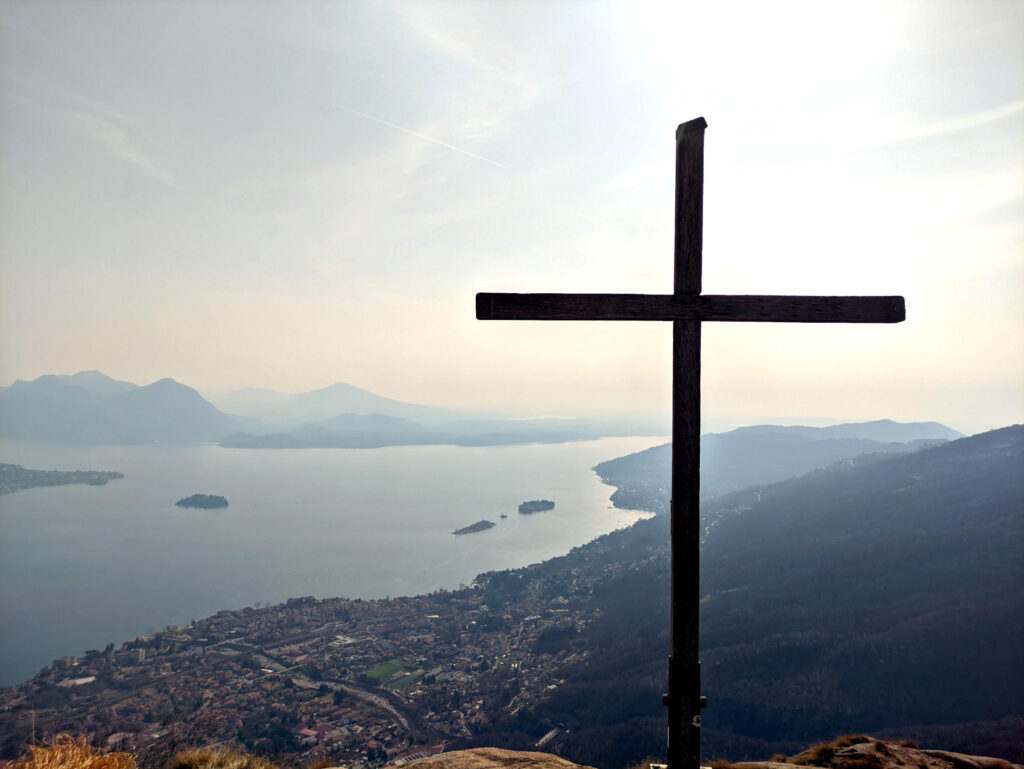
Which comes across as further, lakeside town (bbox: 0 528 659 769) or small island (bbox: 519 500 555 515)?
small island (bbox: 519 500 555 515)

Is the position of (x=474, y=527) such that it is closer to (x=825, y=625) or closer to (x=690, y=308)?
(x=825, y=625)

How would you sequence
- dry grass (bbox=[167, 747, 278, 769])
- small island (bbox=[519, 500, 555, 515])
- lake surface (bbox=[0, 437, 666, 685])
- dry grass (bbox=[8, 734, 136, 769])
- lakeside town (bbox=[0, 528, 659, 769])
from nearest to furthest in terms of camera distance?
dry grass (bbox=[8, 734, 136, 769]) < dry grass (bbox=[167, 747, 278, 769]) < lakeside town (bbox=[0, 528, 659, 769]) < lake surface (bbox=[0, 437, 666, 685]) < small island (bbox=[519, 500, 555, 515])

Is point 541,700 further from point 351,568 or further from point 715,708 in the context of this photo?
point 351,568

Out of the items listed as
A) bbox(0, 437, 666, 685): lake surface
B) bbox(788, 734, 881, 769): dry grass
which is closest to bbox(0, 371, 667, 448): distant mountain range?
bbox(0, 437, 666, 685): lake surface

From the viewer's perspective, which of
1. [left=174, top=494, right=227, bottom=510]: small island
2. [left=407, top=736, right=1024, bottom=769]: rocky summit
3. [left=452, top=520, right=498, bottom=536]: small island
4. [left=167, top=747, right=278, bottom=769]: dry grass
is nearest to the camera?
[left=167, top=747, right=278, bottom=769]: dry grass

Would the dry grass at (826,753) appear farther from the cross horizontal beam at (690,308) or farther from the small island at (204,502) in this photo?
the small island at (204,502)

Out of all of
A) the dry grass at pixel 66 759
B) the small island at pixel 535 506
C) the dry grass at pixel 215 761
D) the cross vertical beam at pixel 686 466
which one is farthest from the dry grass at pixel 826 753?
the small island at pixel 535 506

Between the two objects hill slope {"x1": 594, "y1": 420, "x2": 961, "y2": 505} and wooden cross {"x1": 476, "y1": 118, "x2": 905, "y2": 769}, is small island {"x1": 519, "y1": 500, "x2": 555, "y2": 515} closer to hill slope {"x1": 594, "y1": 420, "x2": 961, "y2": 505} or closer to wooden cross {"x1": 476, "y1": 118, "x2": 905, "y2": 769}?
hill slope {"x1": 594, "y1": 420, "x2": 961, "y2": 505}
